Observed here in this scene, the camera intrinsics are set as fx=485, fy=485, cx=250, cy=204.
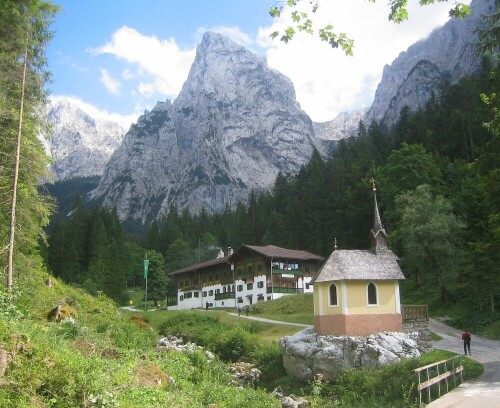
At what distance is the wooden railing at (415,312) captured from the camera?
33.0 metres

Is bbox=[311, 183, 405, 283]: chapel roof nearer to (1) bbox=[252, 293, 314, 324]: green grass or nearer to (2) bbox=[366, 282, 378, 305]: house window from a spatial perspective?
(2) bbox=[366, 282, 378, 305]: house window

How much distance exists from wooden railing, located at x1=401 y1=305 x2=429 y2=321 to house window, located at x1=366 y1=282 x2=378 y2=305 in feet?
6.88

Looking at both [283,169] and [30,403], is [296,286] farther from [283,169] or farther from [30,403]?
[283,169]

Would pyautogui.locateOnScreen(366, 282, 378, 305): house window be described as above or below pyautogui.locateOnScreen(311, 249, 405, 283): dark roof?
below

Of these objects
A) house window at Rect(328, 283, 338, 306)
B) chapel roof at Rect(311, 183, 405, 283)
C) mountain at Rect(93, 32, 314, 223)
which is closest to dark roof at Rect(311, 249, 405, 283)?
chapel roof at Rect(311, 183, 405, 283)

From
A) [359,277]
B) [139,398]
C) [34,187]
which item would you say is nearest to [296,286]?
[359,277]

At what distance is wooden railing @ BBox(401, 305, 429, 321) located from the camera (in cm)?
3303

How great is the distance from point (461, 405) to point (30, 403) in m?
12.4

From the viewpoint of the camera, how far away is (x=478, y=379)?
69.9 ft

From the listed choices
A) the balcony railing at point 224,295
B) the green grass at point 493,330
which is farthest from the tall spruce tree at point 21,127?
the balcony railing at point 224,295

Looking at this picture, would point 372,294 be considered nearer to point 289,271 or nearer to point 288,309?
point 288,309

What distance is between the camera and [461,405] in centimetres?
1499

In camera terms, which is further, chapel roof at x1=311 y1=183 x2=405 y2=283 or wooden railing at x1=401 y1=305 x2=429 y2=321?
chapel roof at x1=311 y1=183 x2=405 y2=283

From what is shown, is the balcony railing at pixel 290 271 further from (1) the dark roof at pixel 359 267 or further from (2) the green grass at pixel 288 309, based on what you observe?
(1) the dark roof at pixel 359 267
